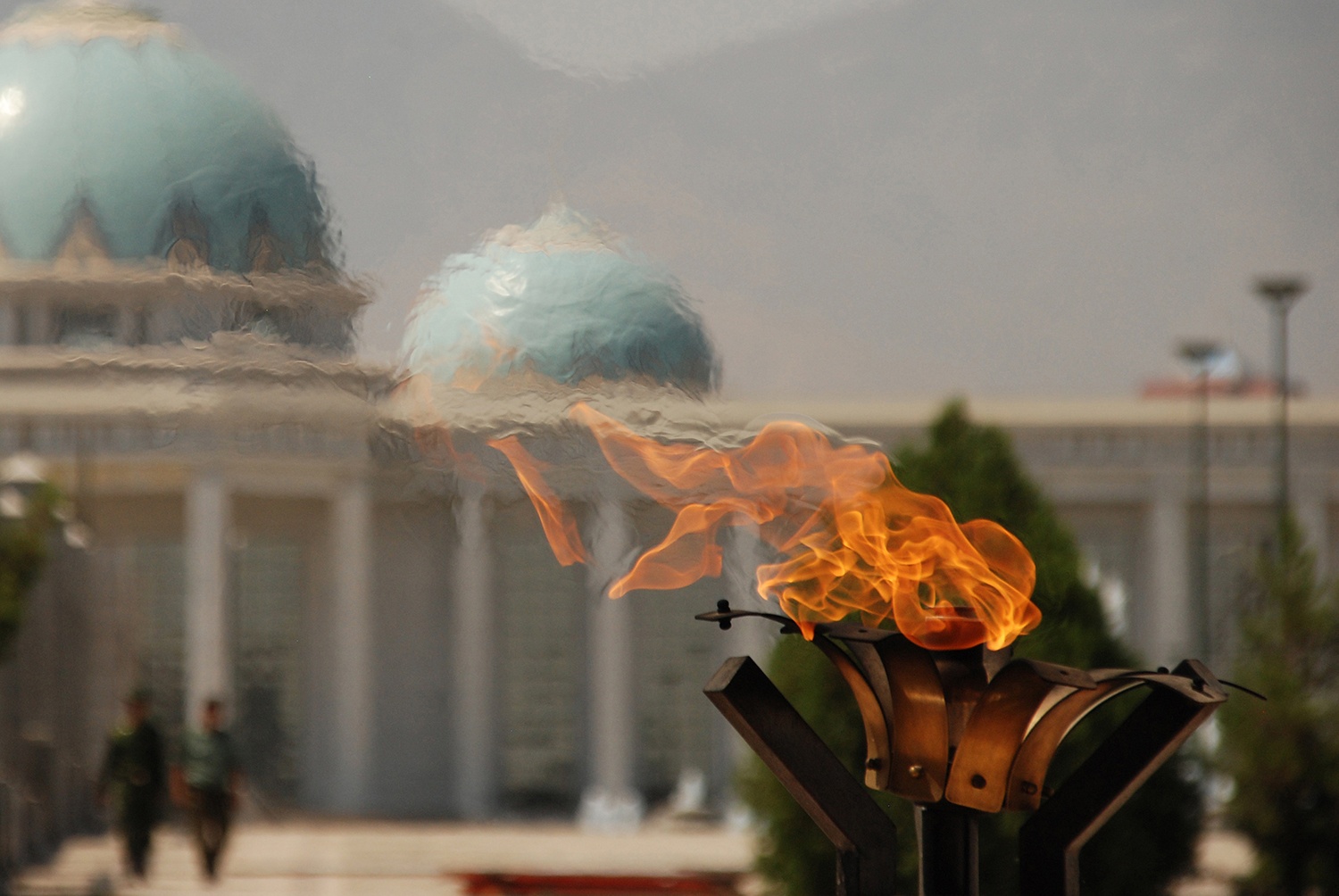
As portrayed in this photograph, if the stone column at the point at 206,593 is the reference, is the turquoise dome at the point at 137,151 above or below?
above

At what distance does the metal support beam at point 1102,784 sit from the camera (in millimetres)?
5062

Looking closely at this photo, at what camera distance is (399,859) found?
20.9 m

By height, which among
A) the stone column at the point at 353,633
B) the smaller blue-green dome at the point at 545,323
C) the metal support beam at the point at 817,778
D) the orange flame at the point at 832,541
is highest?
the smaller blue-green dome at the point at 545,323

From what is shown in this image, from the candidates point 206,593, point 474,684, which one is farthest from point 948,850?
point 474,684

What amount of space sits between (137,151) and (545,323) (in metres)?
3.57

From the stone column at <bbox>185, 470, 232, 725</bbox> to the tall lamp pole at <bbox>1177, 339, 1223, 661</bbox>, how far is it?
14.2 metres

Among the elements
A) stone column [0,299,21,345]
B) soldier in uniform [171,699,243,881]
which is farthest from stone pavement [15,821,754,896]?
stone column [0,299,21,345]

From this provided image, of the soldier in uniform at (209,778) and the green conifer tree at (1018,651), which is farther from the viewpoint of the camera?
the soldier in uniform at (209,778)

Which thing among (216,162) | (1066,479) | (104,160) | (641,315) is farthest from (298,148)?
(1066,479)

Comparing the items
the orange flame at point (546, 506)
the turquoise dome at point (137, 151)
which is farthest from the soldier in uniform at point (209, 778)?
the orange flame at point (546, 506)

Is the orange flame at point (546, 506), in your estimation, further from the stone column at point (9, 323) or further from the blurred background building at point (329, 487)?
the stone column at point (9, 323)

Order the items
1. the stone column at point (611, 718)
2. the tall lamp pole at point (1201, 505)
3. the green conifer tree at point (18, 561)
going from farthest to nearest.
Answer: the stone column at point (611, 718) → the tall lamp pole at point (1201, 505) → the green conifer tree at point (18, 561)

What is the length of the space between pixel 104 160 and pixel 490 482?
472 centimetres

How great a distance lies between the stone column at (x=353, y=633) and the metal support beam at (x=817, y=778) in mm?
24447
